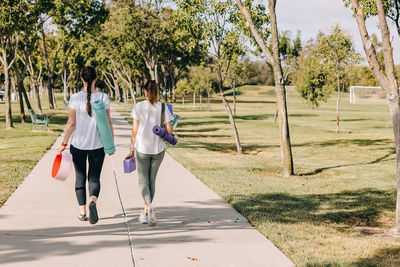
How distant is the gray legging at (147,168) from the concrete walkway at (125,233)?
453 mm

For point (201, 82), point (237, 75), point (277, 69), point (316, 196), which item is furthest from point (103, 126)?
point (201, 82)

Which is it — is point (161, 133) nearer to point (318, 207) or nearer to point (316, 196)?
point (318, 207)

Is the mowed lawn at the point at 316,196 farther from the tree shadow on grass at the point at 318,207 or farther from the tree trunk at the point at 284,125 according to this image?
the tree trunk at the point at 284,125

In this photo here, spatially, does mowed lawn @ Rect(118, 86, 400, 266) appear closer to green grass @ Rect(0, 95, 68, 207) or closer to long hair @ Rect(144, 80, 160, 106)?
long hair @ Rect(144, 80, 160, 106)

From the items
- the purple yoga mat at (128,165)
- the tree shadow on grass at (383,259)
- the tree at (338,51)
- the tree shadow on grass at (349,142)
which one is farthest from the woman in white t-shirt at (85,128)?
the tree at (338,51)

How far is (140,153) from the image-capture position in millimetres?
6219

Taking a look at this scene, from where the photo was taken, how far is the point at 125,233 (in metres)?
5.84

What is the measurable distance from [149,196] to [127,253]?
4.46 ft

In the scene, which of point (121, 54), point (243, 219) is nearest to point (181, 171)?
point (243, 219)

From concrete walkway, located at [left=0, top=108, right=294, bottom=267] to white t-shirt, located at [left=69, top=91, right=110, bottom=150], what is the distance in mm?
1021

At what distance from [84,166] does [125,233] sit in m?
1.01

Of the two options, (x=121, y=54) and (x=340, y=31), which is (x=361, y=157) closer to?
(x=340, y=31)

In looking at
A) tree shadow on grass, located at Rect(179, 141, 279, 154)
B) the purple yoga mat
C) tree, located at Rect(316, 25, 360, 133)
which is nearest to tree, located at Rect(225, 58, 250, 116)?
tree, located at Rect(316, 25, 360, 133)

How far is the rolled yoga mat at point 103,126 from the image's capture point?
589 cm
